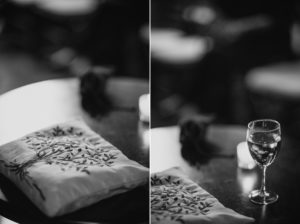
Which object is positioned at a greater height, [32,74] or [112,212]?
[32,74]

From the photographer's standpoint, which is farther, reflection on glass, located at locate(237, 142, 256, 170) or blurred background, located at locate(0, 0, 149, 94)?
blurred background, located at locate(0, 0, 149, 94)

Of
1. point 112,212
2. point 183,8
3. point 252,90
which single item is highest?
point 183,8

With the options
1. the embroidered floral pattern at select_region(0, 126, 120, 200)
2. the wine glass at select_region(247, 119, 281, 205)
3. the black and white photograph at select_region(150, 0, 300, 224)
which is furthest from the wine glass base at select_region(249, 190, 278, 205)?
the embroidered floral pattern at select_region(0, 126, 120, 200)

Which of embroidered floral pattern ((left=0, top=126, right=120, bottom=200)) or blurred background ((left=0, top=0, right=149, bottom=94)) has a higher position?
blurred background ((left=0, top=0, right=149, bottom=94))

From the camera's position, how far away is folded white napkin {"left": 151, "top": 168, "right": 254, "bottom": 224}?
37.5 inches

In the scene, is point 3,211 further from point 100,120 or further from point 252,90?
point 252,90

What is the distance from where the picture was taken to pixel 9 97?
53.2 inches

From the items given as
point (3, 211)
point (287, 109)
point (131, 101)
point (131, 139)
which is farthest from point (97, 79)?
point (287, 109)

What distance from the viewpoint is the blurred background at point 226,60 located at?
5.09 feet

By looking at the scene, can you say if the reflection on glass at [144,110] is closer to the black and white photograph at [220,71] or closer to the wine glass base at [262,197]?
the black and white photograph at [220,71]

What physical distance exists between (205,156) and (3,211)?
1.54 ft

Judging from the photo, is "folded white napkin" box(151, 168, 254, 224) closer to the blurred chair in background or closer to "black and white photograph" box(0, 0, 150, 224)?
"black and white photograph" box(0, 0, 150, 224)

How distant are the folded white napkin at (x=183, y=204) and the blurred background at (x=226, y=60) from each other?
514 mm

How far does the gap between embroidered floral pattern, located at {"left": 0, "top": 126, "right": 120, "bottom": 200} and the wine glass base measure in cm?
32
